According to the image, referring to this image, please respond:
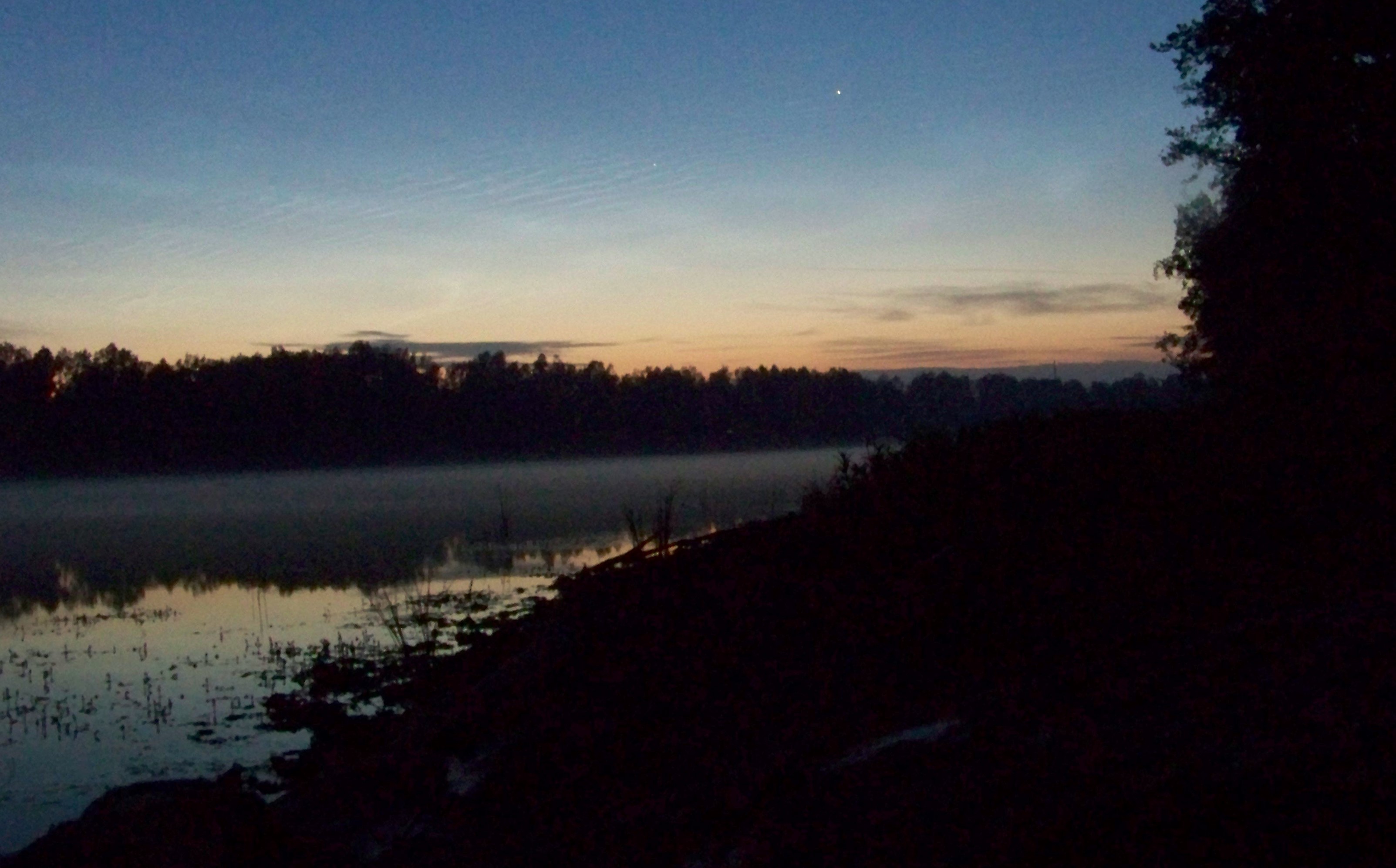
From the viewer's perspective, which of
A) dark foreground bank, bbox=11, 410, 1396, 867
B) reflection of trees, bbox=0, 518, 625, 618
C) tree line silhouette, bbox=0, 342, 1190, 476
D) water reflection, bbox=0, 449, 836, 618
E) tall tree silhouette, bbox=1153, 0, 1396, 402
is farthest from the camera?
tree line silhouette, bbox=0, 342, 1190, 476

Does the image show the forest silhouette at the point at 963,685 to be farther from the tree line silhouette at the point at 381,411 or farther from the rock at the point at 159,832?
the tree line silhouette at the point at 381,411

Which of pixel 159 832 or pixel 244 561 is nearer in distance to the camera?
pixel 159 832

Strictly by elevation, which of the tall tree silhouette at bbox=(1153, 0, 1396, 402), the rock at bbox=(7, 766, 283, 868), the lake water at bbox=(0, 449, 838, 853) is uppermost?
the tall tree silhouette at bbox=(1153, 0, 1396, 402)

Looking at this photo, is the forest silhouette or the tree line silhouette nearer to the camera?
the forest silhouette

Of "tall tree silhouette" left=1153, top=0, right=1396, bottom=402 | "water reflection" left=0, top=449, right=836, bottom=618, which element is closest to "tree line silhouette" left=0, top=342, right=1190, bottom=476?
"water reflection" left=0, top=449, right=836, bottom=618

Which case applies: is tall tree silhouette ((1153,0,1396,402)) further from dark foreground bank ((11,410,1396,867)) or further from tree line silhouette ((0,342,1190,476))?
tree line silhouette ((0,342,1190,476))

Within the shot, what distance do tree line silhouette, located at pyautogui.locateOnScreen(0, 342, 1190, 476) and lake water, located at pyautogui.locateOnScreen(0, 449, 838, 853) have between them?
3276 centimetres

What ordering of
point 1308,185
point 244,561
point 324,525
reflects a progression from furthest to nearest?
point 324,525, point 244,561, point 1308,185

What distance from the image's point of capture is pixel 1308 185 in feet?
69.3

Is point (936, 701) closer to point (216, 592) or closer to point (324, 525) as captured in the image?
point (216, 592)

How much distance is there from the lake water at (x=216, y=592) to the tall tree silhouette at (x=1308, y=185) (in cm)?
856

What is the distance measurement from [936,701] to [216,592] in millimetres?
20305

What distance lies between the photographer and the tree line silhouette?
9612 cm

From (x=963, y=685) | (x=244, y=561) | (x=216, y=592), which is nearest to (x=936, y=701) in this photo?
(x=963, y=685)
